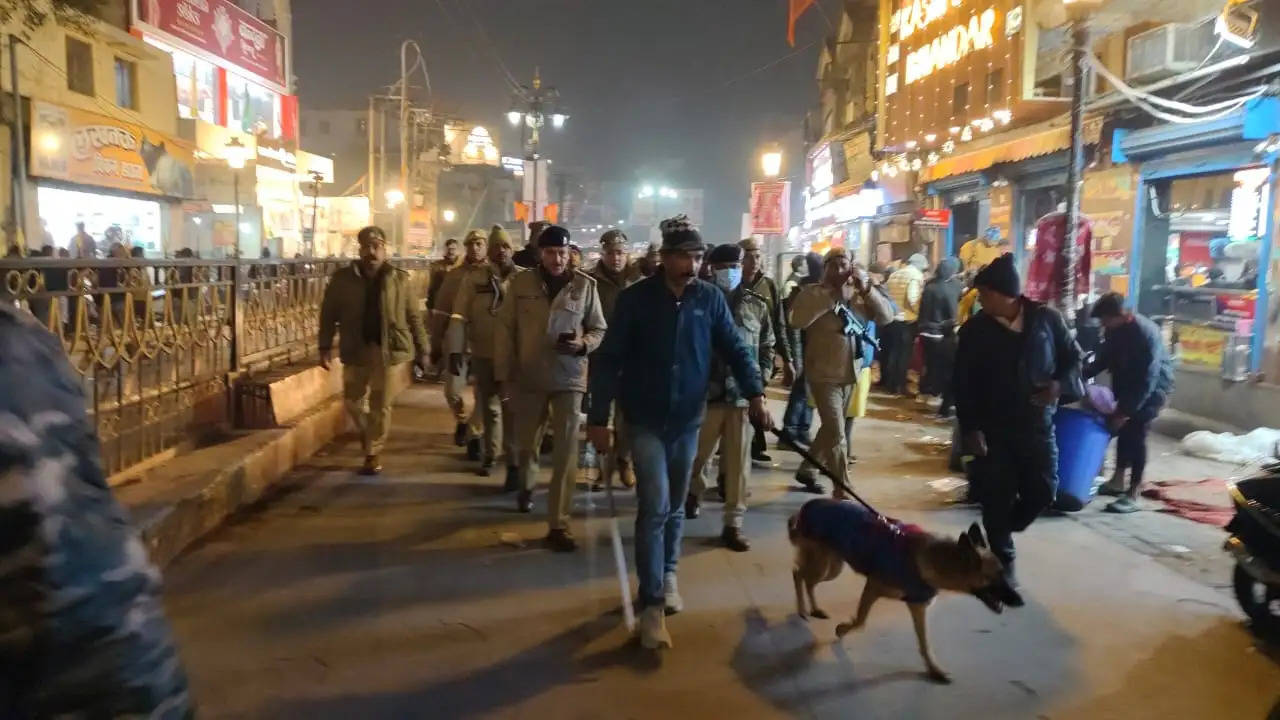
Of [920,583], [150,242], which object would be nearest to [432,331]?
[920,583]

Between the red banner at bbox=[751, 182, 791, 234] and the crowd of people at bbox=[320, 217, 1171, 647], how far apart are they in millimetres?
8668

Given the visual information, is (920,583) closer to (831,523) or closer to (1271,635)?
(831,523)

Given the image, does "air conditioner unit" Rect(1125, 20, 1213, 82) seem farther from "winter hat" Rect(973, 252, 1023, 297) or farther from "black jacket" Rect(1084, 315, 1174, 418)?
"winter hat" Rect(973, 252, 1023, 297)

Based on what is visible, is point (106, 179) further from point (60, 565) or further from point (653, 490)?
point (60, 565)

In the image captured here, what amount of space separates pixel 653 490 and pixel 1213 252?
9897 millimetres

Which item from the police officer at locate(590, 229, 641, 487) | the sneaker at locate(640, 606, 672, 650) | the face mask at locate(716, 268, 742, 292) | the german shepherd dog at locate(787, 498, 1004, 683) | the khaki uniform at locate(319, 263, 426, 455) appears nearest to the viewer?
the german shepherd dog at locate(787, 498, 1004, 683)

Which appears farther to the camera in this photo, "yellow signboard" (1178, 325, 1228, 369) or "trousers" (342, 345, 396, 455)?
"yellow signboard" (1178, 325, 1228, 369)

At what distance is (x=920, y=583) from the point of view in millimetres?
4359

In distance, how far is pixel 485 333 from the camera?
26.6ft

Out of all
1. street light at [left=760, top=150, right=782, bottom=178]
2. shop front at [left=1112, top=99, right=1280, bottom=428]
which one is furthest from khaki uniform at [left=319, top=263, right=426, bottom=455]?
street light at [left=760, top=150, right=782, bottom=178]

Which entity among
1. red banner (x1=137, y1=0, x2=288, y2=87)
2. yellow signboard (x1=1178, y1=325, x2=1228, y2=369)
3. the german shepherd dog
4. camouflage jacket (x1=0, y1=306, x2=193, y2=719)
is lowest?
the german shepherd dog

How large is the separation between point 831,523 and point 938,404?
8.67 m

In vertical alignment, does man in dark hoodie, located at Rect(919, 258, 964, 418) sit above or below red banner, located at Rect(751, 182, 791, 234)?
→ below

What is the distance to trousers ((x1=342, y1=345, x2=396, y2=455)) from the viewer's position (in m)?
7.99
